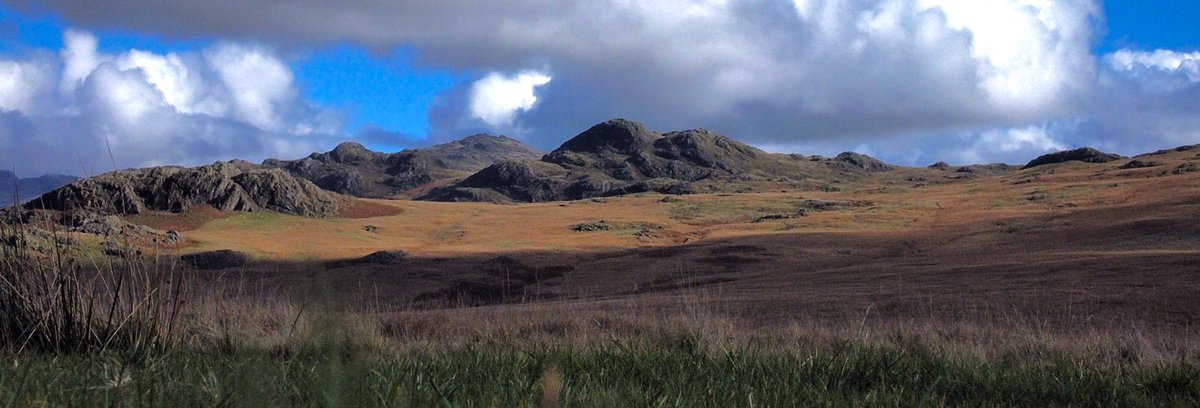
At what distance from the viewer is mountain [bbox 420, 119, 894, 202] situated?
12344 centimetres

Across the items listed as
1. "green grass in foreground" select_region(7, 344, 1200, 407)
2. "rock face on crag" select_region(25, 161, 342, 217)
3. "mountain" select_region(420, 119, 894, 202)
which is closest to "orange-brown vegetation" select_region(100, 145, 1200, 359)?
"green grass in foreground" select_region(7, 344, 1200, 407)

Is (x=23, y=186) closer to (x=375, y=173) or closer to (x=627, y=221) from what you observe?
(x=627, y=221)

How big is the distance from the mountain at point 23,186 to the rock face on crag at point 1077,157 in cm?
11563

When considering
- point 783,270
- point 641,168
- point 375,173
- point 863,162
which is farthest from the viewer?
point 375,173

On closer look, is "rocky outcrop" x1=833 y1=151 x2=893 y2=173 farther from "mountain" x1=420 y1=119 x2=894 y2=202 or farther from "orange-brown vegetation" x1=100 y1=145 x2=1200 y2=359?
"orange-brown vegetation" x1=100 y1=145 x2=1200 y2=359

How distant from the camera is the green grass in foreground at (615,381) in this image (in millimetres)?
3541

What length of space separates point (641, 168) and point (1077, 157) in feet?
200

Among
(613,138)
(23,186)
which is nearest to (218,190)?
(23,186)

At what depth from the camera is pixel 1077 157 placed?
369 ft

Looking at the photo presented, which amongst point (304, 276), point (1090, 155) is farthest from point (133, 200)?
point (1090, 155)

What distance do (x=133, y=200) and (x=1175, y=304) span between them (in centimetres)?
4632

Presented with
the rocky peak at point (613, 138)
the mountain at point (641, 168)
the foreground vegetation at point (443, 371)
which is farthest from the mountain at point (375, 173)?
the foreground vegetation at point (443, 371)

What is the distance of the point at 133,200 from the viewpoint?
155ft

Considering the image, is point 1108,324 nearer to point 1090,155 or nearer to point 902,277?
point 902,277
